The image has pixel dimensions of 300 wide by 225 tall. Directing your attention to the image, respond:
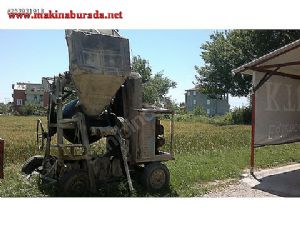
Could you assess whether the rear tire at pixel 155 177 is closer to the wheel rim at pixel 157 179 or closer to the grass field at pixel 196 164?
the wheel rim at pixel 157 179

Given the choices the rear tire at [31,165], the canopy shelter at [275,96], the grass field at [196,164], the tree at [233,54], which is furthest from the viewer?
the tree at [233,54]

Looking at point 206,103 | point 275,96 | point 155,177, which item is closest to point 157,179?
point 155,177

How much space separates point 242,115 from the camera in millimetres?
37406

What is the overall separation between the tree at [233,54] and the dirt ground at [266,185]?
2406 cm

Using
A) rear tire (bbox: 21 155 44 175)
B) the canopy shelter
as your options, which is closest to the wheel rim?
rear tire (bbox: 21 155 44 175)

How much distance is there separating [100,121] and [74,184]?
1.73 metres

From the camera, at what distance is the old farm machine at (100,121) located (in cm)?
752

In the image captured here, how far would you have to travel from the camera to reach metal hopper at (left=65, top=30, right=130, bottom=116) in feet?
24.2

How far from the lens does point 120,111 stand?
9008 mm

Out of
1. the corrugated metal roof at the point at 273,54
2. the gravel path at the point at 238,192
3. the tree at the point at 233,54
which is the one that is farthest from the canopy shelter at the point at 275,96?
the tree at the point at 233,54

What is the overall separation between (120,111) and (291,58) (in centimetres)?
567

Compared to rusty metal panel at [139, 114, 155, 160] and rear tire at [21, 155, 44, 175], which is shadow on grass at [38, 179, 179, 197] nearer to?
rusty metal panel at [139, 114, 155, 160]

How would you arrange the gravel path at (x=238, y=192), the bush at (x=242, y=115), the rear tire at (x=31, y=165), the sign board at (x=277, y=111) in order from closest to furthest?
the gravel path at (x=238, y=192)
the rear tire at (x=31, y=165)
the sign board at (x=277, y=111)
the bush at (x=242, y=115)

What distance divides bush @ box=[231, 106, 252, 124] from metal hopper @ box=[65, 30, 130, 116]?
1186 inches
